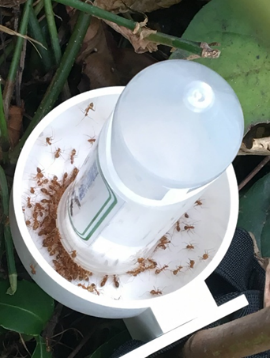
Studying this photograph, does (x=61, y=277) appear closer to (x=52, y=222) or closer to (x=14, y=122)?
(x=52, y=222)

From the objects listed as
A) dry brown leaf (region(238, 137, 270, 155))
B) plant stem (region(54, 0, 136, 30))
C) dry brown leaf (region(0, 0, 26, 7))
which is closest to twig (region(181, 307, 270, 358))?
dry brown leaf (region(238, 137, 270, 155))

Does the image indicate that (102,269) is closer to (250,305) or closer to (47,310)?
(47,310)

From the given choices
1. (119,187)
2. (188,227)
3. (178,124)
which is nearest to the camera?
(178,124)

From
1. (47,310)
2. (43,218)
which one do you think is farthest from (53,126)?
(47,310)

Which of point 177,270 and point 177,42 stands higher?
point 177,42

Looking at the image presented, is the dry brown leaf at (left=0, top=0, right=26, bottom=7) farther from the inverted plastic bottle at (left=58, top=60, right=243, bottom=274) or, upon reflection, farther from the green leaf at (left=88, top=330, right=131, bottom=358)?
the green leaf at (left=88, top=330, right=131, bottom=358)

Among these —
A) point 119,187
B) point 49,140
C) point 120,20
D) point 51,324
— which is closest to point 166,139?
point 119,187

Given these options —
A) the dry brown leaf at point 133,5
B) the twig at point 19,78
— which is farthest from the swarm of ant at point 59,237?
the dry brown leaf at point 133,5

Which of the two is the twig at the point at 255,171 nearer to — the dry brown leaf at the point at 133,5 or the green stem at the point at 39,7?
the dry brown leaf at the point at 133,5
